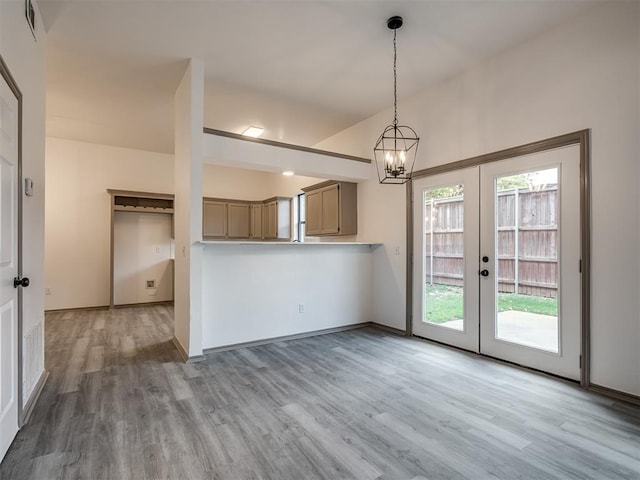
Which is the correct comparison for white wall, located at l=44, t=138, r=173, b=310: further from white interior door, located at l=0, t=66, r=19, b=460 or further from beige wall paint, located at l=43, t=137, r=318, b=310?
white interior door, located at l=0, t=66, r=19, b=460

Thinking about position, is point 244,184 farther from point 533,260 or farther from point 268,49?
point 533,260

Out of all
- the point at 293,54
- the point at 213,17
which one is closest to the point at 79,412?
the point at 213,17

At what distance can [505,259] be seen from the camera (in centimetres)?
346

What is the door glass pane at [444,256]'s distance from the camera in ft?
12.9

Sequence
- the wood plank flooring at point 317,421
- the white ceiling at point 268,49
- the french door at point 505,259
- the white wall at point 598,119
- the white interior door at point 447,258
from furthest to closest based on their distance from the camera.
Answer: the white interior door at point 447,258 → the french door at point 505,259 → the white ceiling at point 268,49 → the white wall at point 598,119 → the wood plank flooring at point 317,421

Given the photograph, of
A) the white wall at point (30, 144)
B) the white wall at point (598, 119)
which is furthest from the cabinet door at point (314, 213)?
the white wall at point (30, 144)

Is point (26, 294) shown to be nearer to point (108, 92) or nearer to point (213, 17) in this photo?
point (213, 17)

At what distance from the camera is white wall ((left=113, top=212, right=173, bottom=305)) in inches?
262

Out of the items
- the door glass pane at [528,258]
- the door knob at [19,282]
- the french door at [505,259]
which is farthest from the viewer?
the door glass pane at [528,258]

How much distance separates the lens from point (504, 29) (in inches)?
123

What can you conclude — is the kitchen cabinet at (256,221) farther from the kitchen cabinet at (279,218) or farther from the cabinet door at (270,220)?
the kitchen cabinet at (279,218)

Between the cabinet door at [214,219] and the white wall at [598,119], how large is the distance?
5212mm

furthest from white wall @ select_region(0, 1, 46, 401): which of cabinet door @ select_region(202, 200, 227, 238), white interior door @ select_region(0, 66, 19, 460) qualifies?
cabinet door @ select_region(202, 200, 227, 238)

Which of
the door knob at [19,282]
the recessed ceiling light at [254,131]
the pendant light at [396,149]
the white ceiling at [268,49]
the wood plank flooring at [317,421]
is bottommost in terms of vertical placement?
the wood plank flooring at [317,421]
